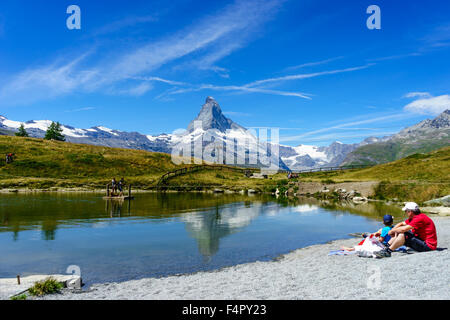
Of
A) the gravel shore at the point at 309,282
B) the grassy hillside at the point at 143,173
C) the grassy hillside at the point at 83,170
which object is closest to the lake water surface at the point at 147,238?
the gravel shore at the point at 309,282

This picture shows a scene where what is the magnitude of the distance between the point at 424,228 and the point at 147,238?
58.1 ft

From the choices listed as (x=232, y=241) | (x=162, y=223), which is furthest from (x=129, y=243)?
(x=162, y=223)

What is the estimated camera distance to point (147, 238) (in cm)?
2420

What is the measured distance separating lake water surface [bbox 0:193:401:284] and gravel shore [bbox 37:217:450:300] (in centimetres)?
243

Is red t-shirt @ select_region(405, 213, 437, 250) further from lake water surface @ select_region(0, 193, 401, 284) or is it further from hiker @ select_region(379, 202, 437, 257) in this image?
lake water surface @ select_region(0, 193, 401, 284)

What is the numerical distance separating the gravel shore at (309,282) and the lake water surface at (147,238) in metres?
2.43

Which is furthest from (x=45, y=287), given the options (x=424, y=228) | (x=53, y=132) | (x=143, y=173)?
(x=53, y=132)

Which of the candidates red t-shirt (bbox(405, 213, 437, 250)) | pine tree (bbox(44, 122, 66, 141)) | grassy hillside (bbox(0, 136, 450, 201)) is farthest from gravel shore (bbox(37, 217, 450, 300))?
pine tree (bbox(44, 122, 66, 141))

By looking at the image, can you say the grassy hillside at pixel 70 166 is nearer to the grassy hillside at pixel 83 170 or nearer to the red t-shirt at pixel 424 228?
the grassy hillside at pixel 83 170

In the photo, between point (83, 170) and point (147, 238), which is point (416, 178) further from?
point (83, 170)

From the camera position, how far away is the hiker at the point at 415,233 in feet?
53.4

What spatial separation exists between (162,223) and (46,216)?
1255 cm

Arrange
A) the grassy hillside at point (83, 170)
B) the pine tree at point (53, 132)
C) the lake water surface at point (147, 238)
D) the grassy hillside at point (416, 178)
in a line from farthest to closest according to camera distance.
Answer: the pine tree at point (53, 132)
the grassy hillside at point (83, 170)
the grassy hillside at point (416, 178)
the lake water surface at point (147, 238)

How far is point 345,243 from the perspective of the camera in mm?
22094
